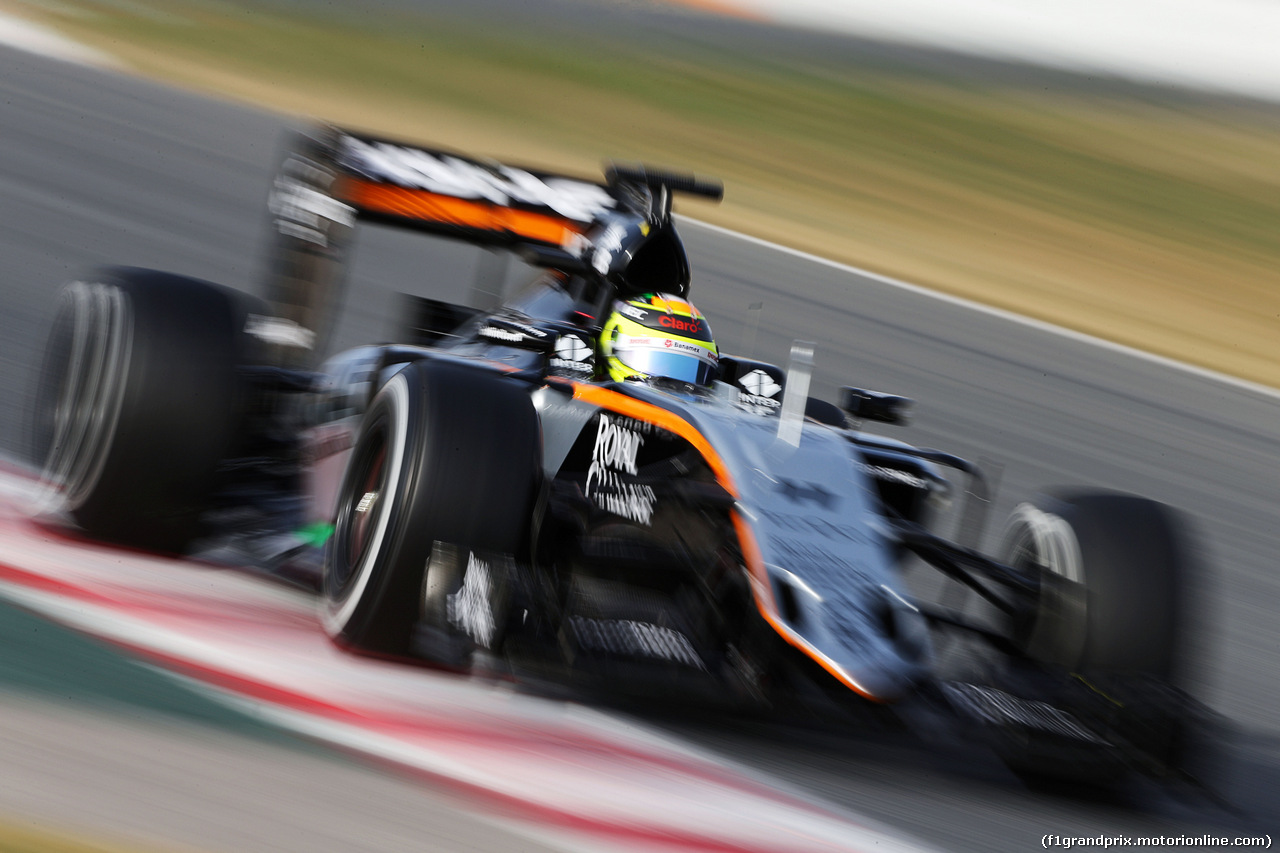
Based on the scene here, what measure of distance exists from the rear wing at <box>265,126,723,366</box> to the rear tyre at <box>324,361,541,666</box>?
5.02ft

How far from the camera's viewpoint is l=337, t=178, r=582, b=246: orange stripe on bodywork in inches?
209

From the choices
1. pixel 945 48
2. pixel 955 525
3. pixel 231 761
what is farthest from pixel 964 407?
pixel 945 48

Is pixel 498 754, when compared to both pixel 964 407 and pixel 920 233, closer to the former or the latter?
pixel 964 407

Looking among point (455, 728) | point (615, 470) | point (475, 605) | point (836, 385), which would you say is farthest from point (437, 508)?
point (836, 385)

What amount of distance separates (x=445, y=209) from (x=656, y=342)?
980 millimetres

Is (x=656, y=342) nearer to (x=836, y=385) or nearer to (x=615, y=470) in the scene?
(x=615, y=470)

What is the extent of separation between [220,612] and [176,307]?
3.22 feet

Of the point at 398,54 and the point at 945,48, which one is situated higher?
the point at 945,48

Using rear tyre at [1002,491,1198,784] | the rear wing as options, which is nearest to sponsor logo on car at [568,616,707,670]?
rear tyre at [1002,491,1198,784]

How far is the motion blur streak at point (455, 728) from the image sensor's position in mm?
3158

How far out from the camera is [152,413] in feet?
14.1

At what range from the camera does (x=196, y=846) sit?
280 cm

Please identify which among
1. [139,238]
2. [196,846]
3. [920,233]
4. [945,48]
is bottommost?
[196,846]

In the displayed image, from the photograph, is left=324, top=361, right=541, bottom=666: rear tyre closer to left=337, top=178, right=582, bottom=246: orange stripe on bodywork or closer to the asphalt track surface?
the asphalt track surface
